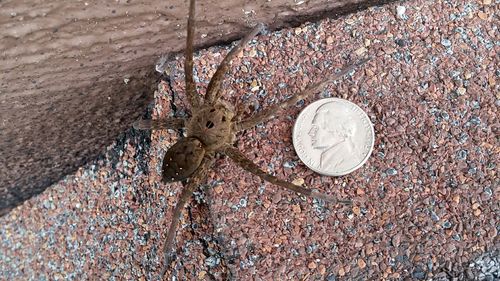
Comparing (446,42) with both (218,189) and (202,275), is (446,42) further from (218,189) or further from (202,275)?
(202,275)

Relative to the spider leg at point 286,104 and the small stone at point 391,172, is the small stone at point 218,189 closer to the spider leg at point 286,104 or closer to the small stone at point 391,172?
the spider leg at point 286,104

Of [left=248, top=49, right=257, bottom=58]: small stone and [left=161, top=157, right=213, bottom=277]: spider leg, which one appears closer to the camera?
[left=161, top=157, right=213, bottom=277]: spider leg

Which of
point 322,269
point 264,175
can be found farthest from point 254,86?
point 322,269

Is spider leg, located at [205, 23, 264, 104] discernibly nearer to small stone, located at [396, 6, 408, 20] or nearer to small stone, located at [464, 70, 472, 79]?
small stone, located at [396, 6, 408, 20]

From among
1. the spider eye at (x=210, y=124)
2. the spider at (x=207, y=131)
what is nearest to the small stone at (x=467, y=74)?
the spider at (x=207, y=131)

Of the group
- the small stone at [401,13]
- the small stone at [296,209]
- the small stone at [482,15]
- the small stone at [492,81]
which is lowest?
the small stone at [296,209]

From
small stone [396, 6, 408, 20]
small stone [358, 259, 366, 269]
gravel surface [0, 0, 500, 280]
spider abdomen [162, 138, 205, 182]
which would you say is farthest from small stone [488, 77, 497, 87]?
spider abdomen [162, 138, 205, 182]
